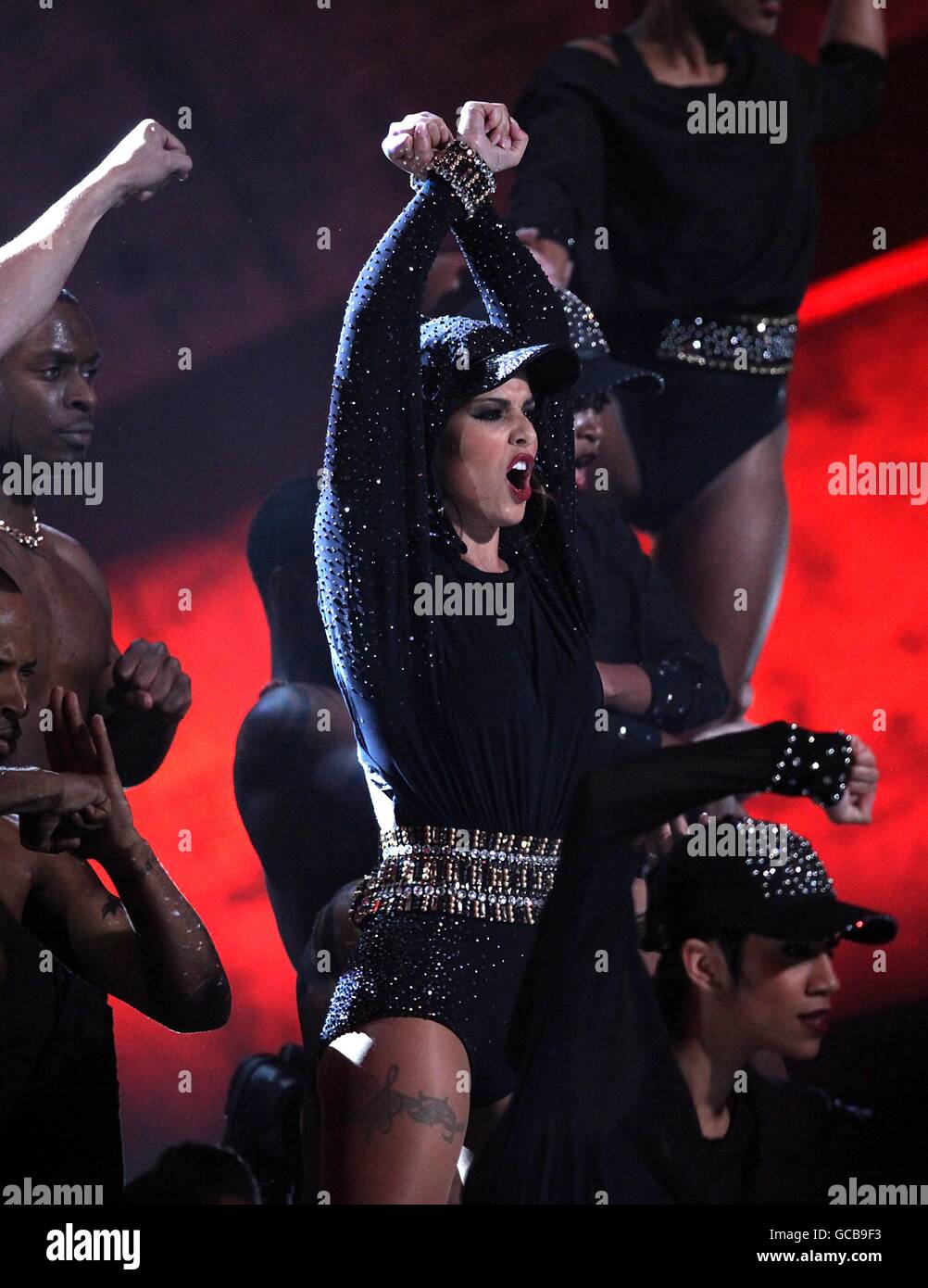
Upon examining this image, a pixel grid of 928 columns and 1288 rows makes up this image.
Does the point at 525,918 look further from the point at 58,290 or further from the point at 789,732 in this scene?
the point at 58,290

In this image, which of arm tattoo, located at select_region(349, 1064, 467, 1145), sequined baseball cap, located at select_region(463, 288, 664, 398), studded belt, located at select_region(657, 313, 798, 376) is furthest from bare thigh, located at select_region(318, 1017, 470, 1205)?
studded belt, located at select_region(657, 313, 798, 376)

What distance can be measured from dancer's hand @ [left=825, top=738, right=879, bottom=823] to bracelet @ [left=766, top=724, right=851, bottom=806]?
16 millimetres

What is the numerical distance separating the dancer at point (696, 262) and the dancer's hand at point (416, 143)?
490 millimetres

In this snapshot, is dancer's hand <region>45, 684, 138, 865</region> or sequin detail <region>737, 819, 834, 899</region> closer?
dancer's hand <region>45, 684, 138, 865</region>

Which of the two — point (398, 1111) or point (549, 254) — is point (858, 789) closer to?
point (398, 1111)

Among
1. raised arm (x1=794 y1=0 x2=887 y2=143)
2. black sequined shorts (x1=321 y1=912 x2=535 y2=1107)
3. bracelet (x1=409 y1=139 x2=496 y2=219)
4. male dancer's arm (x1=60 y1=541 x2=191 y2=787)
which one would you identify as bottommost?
black sequined shorts (x1=321 y1=912 x2=535 y2=1107)

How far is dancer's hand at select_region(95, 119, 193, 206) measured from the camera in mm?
2807

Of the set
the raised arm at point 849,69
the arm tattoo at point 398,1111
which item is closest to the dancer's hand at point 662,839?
the arm tattoo at point 398,1111

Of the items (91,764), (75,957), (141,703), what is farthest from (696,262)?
(75,957)

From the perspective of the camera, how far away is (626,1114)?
2.52 metres

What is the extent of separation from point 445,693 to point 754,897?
610mm

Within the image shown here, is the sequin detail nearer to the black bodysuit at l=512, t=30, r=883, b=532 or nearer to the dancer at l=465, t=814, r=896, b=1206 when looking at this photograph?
the dancer at l=465, t=814, r=896, b=1206

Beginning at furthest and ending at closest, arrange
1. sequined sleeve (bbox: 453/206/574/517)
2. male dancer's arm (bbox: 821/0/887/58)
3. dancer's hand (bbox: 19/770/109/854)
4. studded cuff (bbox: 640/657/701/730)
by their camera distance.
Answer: male dancer's arm (bbox: 821/0/887/58), studded cuff (bbox: 640/657/701/730), sequined sleeve (bbox: 453/206/574/517), dancer's hand (bbox: 19/770/109/854)
